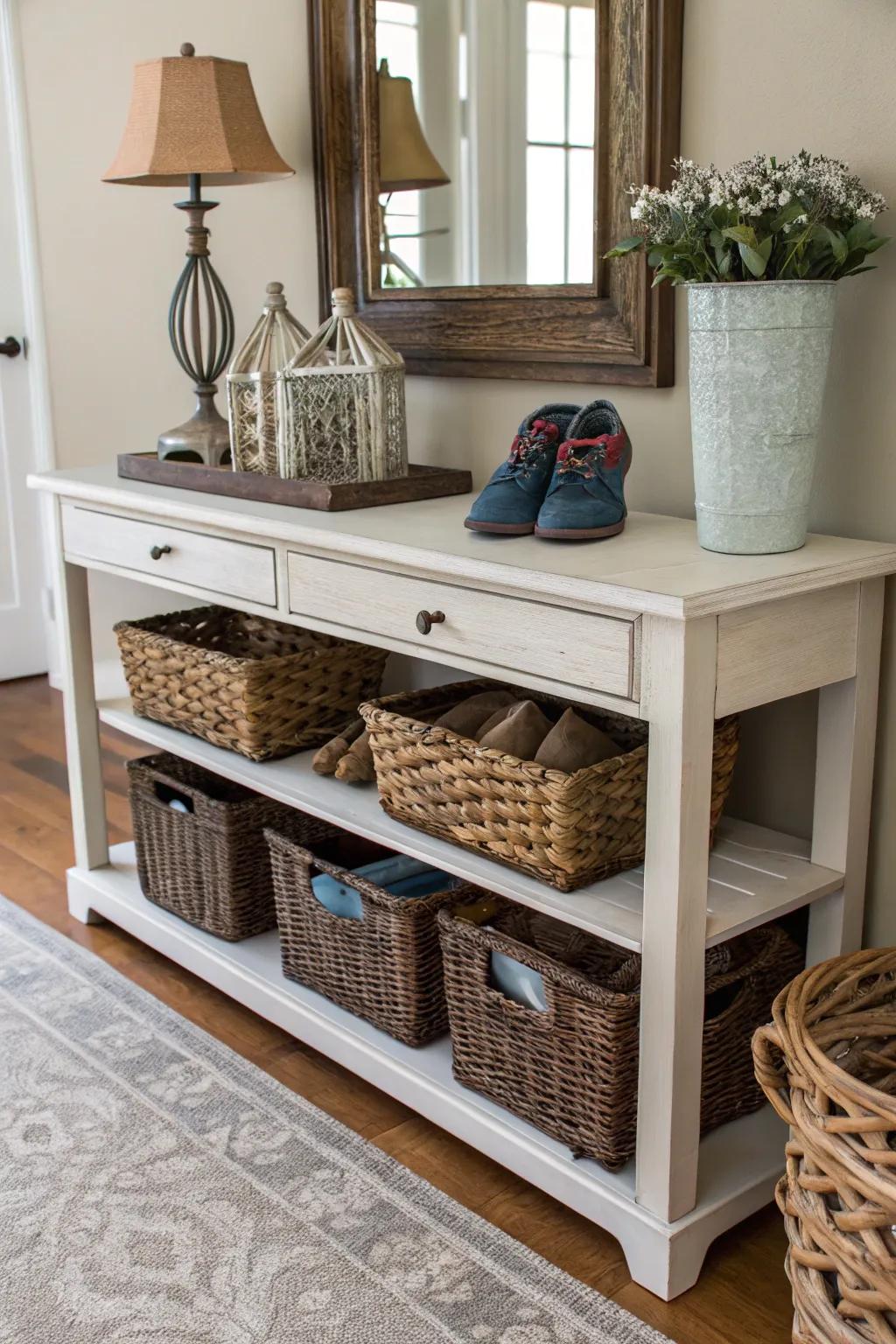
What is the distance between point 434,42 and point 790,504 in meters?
1.06

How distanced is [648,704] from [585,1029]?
41 cm

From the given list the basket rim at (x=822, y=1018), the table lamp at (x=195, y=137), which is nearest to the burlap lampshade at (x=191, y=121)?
the table lamp at (x=195, y=137)

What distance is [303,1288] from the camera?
1.45 meters

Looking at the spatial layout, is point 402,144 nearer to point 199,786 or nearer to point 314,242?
point 314,242

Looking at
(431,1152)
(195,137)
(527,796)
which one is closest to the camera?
(527,796)

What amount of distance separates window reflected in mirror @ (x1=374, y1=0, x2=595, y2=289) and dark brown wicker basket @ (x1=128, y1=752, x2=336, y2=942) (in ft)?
3.00

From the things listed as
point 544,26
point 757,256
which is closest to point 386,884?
point 757,256

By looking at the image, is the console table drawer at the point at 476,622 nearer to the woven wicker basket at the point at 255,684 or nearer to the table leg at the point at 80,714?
the woven wicker basket at the point at 255,684

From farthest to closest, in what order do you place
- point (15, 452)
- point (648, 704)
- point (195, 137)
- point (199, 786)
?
point (15, 452)
point (199, 786)
point (195, 137)
point (648, 704)

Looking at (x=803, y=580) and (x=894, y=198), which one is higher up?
(x=894, y=198)

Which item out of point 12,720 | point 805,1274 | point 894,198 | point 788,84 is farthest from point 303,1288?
point 12,720

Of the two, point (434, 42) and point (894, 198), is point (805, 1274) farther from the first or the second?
point (434, 42)

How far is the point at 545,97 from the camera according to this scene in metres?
1.82

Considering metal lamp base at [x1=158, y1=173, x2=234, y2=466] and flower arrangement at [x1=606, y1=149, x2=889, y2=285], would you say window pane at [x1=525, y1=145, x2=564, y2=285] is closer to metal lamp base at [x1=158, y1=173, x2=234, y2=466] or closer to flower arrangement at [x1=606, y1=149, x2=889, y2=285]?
flower arrangement at [x1=606, y1=149, x2=889, y2=285]
